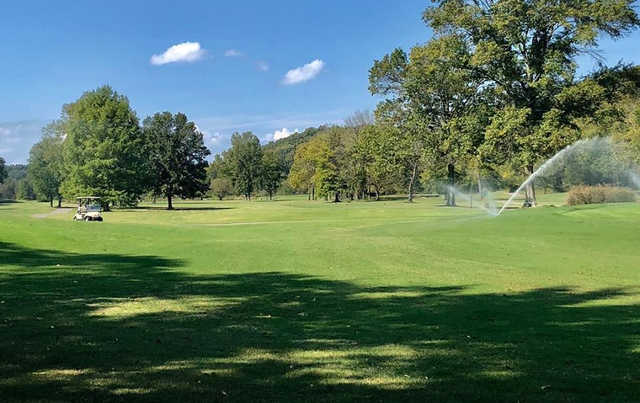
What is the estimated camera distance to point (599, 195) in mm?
48375

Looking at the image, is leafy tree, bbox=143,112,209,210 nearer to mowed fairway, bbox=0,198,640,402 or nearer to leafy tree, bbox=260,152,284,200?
leafy tree, bbox=260,152,284,200

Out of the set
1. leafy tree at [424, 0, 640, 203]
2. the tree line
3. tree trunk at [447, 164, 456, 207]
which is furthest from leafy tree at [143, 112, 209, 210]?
leafy tree at [424, 0, 640, 203]

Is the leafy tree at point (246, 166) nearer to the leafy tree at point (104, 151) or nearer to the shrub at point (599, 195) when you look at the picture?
the leafy tree at point (104, 151)

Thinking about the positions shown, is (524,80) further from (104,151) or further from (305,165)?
(305,165)

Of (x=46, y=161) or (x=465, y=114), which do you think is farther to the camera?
(x=46, y=161)

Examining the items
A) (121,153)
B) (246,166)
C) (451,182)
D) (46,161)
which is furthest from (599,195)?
(246,166)

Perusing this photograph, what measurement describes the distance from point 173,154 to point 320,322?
268ft

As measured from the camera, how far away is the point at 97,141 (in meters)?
67.1

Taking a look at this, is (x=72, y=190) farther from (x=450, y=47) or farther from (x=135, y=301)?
(x=135, y=301)

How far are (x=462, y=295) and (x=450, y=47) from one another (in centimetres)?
3542

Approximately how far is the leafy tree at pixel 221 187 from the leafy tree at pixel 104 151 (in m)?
83.8

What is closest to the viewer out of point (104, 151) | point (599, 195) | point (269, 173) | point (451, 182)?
point (599, 195)

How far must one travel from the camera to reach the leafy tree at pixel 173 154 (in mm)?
85875

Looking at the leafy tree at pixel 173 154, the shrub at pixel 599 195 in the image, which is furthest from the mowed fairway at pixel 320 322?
the leafy tree at pixel 173 154
